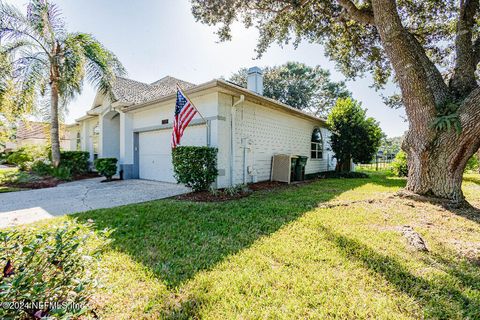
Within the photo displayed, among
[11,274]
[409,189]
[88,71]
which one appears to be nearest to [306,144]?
[409,189]

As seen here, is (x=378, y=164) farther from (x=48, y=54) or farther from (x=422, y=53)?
(x=48, y=54)

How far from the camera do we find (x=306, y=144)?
12.5 metres

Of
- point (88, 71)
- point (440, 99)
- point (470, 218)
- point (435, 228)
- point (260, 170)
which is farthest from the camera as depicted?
point (88, 71)

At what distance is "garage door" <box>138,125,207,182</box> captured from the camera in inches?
328

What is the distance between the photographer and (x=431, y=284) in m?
2.37

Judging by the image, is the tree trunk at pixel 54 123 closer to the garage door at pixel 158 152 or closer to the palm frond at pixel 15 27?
the palm frond at pixel 15 27

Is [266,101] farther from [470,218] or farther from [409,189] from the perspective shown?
[470,218]

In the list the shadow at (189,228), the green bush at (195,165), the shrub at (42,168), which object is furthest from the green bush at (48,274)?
the shrub at (42,168)

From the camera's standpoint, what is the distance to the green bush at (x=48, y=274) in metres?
1.37

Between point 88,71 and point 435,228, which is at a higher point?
point 88,71

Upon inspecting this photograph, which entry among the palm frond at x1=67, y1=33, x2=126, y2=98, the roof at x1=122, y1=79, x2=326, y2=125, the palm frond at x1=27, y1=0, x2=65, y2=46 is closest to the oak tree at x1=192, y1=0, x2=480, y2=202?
the roof at x1=122, y1=79, x2=326, y2=125

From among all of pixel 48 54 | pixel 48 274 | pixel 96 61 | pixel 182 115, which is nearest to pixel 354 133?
pixel 182 115

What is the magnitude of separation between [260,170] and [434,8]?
Answer: 897cm

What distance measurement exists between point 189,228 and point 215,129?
3900 millimetres
